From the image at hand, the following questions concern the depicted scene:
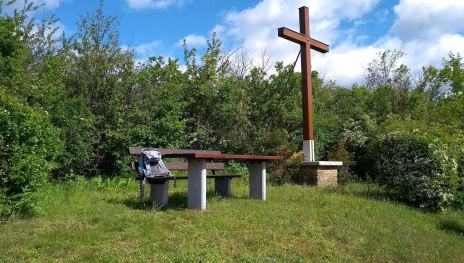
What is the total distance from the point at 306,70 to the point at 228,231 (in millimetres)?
7324

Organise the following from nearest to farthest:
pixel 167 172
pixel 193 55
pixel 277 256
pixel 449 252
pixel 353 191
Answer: pixel 277 256, pixel 449 252, pixel 167 172, pixel 353 191, pixel 193 55

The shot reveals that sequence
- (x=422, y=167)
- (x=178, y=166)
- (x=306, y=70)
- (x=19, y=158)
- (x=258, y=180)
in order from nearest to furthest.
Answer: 1. (x=19, y=158)
2. (x=178, y=166)
3. (x=258, y=180)
4. (x=422, y=167)
5. (x=306, y=70)

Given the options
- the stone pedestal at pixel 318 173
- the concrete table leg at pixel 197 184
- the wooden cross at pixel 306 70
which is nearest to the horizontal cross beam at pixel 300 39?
the wooden cross at pixel 306 70

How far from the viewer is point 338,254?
573 cm

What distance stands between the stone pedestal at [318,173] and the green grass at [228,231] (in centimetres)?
251

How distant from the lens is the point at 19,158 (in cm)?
611

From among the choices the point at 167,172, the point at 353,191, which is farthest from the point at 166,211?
the point at 353,191

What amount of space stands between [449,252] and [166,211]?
13.5ft

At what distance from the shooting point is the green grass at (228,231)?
507cm

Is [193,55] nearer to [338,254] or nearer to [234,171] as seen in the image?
[234,171]

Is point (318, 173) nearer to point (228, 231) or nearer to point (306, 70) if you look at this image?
point (306, 70)

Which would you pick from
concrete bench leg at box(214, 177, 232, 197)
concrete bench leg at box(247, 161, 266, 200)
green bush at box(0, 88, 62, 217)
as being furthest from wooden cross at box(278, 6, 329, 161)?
green bush at box(0, 88, 62, 217)

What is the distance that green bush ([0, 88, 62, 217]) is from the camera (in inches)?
237

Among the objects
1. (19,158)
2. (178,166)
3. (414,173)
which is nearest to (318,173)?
(414,173)
